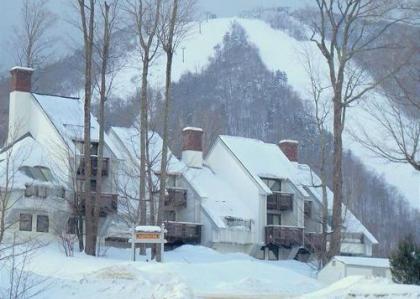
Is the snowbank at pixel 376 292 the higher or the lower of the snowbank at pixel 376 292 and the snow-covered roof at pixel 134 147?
the lower

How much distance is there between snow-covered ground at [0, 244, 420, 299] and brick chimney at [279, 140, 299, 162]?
80.9ft

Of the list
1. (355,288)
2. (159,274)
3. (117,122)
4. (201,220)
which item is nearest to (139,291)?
(159,274)

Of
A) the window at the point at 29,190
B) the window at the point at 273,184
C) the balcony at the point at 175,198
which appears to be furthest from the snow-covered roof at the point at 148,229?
the window at the point at 273,184

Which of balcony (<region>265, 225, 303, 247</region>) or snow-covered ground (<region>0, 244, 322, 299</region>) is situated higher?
balcony (<region>265, 225, 303, 247</region>)

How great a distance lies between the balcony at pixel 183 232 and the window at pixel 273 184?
7.61 m

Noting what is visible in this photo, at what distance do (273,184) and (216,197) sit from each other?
519cm

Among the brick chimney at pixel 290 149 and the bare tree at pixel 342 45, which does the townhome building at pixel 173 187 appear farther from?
the bare tree at pixel 342 45

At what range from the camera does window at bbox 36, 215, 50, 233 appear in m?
47.3

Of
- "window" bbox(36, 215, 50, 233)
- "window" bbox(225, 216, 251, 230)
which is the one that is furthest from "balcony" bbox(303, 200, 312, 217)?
"window" bbox(36, 215, 50, 233)

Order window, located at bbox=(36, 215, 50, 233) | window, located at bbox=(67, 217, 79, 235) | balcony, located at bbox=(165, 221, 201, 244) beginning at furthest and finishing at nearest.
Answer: balcony, located at bbox=(165, 221, 201, 244)
window, located at bbox=(36, 215, 50, 233)
window, located at bbox=(67, 217, 79, 235)

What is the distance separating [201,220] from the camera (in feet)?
184

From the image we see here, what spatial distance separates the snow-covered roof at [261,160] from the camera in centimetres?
6025

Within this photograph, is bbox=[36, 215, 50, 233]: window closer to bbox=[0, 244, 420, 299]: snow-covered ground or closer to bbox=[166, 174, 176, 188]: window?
bbox=[0, 244, 420, 299]: snow-covered ground

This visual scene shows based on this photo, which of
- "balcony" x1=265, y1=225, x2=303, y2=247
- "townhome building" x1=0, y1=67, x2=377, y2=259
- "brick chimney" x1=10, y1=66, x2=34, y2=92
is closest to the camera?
"townhome building" x1=0, y1=67, x2=377, y2=259
